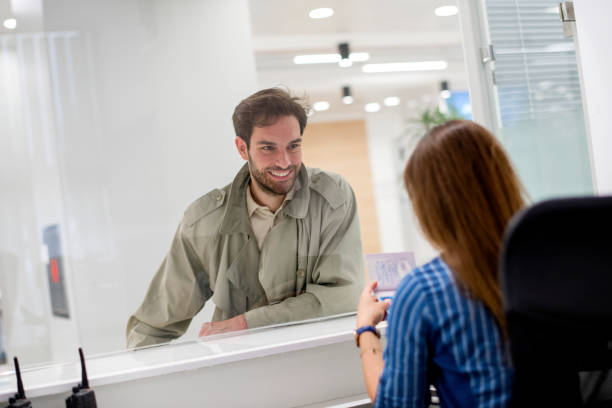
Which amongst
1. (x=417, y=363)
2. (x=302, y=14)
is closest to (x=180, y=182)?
(x=302, y=14)

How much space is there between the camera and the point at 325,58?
2342 millimetres

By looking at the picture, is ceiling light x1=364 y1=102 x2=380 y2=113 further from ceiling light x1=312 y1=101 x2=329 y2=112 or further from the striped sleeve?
the striped sleeve

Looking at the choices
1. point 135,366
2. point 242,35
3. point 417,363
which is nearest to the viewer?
point 417,363

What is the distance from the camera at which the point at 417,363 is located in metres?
1.17

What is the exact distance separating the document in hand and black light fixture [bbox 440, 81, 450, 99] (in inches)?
32.9

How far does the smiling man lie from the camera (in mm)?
2096

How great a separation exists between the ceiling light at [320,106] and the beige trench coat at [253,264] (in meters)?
0.26

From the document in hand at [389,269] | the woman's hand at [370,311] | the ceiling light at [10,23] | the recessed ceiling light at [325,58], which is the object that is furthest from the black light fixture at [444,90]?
the ceiling light at [10,23]

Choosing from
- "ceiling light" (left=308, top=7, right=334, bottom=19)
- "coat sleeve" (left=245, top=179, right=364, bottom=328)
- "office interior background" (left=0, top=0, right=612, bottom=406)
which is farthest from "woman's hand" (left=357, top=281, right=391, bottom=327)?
"ceiling light" (left=308, top=7, right=334, bottom=19)

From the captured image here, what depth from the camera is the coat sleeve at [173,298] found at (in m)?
2.05

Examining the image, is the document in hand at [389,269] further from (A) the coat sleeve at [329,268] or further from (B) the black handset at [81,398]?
(B) the black handset at [81,398]

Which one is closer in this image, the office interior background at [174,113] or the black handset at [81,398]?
the black handset at [81,398]

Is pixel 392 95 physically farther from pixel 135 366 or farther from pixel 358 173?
pixel 135 366

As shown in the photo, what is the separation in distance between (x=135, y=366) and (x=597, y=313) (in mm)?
1534
